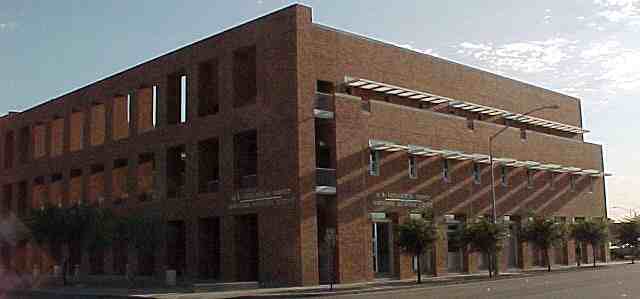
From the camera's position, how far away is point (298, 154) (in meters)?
39.3

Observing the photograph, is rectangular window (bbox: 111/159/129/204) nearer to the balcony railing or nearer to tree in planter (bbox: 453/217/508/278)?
the balcony railing

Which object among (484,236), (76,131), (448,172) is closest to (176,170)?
(76,131)

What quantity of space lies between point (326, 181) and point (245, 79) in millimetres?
9930

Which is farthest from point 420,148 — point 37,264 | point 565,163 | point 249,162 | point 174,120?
point 37,264

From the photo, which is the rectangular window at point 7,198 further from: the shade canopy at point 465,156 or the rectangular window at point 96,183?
the shade canopy at point 465,156

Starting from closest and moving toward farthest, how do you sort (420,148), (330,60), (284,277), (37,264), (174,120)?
(284,277) → (330,60) → (420,148) → (174,120) → (37,264)

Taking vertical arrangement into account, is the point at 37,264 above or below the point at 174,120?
below

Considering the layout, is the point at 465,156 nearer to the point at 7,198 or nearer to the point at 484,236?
the point at 484,236

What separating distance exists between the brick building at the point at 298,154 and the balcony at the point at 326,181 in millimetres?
76

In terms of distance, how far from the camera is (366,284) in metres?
39.2

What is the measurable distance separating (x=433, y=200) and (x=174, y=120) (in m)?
17.3

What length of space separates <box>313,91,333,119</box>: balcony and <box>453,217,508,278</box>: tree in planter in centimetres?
1144

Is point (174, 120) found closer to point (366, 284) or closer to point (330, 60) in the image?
point (330, 60)

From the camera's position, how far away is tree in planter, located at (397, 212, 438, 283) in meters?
40.2
